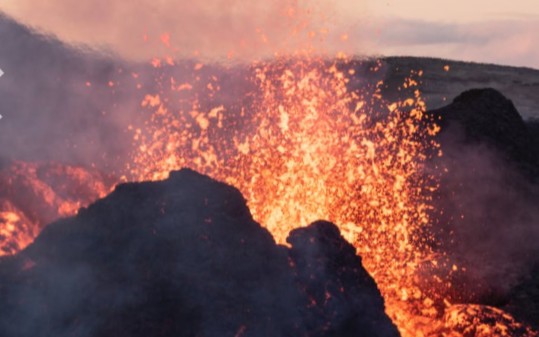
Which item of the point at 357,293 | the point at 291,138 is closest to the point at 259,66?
the point at 291,138

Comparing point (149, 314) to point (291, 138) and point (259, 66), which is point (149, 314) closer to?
point (291, 138)

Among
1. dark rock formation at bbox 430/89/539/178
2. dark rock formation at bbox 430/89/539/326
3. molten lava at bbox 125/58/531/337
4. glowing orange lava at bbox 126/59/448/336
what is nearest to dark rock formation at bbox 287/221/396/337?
molten lava at bbox 125/58/531/337

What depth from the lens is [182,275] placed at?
501cm

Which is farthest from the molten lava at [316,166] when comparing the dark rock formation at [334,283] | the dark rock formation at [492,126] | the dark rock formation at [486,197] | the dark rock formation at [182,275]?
the dark rock formation at [182,275]

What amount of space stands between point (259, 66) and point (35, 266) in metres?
7.26

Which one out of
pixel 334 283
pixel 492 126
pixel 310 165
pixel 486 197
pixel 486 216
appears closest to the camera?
pixel 334 283

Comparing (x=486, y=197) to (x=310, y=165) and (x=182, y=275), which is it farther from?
(x=182, y=275)

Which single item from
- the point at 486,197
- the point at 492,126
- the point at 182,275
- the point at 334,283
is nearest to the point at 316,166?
the point at 486,197

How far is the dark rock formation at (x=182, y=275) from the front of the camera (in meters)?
4.89

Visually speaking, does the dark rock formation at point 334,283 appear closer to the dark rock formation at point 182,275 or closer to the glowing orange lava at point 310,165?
the dark rock formation at point 182,275

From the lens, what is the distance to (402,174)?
428 inches

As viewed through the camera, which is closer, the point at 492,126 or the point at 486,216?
the point at 486,216

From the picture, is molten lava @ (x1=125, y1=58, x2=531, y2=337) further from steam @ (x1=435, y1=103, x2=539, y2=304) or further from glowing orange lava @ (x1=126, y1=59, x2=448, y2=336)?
steam @ (x1=435, y1=103, x2=539, y2=304)

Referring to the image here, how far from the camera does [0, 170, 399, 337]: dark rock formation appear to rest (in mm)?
4887
